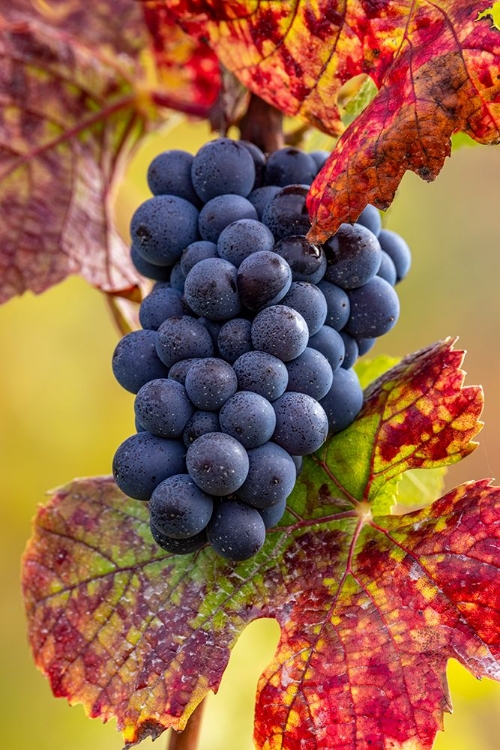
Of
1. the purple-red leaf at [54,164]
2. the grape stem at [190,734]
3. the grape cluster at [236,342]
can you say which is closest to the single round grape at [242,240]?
the grape cluster at [236,342]

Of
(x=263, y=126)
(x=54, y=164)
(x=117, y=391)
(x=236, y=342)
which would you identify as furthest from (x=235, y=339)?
(x=117, y=391)

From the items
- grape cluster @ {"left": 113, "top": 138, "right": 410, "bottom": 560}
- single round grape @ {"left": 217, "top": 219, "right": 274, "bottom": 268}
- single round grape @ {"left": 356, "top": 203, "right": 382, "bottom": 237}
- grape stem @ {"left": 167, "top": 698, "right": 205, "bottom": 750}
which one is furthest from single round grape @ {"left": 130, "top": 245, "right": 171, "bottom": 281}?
→ grape stem @ {"left": 167, "top": 698, "right": 205, "bottom": 750}

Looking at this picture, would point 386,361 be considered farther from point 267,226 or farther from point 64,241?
point 64,241

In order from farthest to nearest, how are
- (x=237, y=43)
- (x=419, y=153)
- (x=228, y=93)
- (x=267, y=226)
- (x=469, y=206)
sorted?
(x=469, y=206) → (x=228, y=93) → (x=237, y=43) → (x=267, y=226) → (x=419, y=153)

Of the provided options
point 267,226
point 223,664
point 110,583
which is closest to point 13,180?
point 267,226

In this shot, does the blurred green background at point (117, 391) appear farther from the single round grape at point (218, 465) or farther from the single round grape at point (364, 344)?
the single round grape at point (218, 465)
